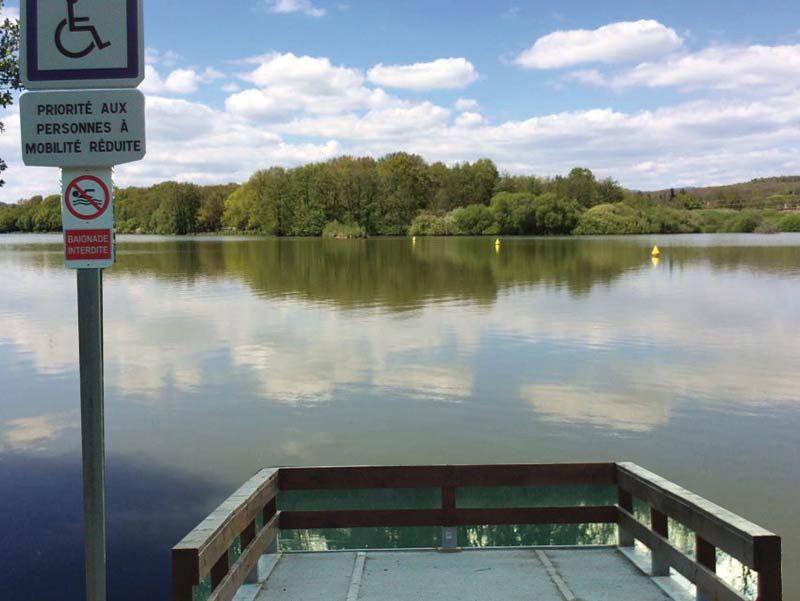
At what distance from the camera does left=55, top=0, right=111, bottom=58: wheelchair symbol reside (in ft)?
10.1

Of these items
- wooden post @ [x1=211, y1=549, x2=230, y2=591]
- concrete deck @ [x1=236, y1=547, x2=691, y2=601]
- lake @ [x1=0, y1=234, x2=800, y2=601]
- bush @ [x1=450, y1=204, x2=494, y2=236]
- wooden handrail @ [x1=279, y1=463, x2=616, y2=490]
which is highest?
bush @ [x1=450, y1=204, x2=494, y2=236]

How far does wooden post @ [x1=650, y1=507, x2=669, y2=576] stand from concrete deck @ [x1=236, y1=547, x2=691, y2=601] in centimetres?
7

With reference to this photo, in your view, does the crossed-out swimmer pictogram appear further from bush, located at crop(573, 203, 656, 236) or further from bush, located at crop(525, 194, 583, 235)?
bush, located at crop(573, 203, 656, 236)

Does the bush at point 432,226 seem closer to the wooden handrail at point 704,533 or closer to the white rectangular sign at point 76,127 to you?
the wooden handrail at point 704,533

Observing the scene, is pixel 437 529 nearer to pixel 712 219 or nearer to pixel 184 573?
pixel 184 573

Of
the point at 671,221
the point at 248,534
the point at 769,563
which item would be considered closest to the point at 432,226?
the point at 671,221

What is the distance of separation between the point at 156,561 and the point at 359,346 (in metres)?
11.0

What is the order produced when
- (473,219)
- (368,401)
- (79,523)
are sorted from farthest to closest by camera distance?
(473,219), (368,401), (79,523)

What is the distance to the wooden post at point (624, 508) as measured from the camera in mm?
5309

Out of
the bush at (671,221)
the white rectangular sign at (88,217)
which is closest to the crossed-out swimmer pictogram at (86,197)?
the white rectangular sign at (88,217)

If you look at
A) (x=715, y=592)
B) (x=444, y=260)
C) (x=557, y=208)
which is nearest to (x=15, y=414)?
(x=715, y=592)

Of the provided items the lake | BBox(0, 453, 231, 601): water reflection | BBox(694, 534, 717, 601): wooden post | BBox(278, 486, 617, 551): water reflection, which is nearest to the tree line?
the lake

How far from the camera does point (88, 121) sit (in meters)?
3.13

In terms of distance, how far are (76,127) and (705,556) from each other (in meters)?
3.59
